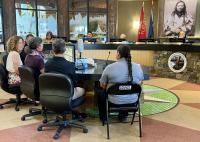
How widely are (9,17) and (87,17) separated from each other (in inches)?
139

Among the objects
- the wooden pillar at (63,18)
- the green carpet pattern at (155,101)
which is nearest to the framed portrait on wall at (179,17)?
the wooden pillar at (63,18)

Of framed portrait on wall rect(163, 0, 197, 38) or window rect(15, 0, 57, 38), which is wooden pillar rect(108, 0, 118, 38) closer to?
framed portrait on wall rect(163, 0, 197, 38)

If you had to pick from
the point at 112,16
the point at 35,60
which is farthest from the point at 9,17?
the point at 35,60

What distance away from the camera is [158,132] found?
326cm

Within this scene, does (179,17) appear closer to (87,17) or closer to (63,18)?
(87,17)

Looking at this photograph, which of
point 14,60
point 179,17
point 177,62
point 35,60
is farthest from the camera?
point 179,17

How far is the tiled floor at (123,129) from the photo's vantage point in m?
3.05

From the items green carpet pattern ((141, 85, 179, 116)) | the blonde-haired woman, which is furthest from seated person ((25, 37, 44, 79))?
green carpet pattern ((141, 85, 179, 116))

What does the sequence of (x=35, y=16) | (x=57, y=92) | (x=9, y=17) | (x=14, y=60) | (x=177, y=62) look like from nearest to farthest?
(x=57, y=92) → (x=14, y=60) → (x=177, y=62) → (x=9, y=17) → (x=35, y=16)

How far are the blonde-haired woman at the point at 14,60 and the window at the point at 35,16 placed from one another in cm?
701

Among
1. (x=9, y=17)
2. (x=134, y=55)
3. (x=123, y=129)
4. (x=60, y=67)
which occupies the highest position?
(x=9, y=17)

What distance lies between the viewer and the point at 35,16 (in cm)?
1088

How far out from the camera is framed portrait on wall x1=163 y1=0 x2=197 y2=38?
10289 millimetres

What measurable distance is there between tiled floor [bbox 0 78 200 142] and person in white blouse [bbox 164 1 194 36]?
6.95 metres
